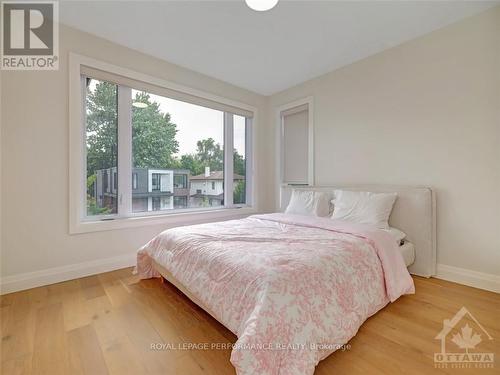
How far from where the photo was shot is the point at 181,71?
10.3ft

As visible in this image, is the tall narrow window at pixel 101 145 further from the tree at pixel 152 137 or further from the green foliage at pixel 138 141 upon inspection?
the tree at pixel 152 137

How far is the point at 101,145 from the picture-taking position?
2605mm

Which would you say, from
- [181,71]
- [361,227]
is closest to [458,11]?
[361,227]

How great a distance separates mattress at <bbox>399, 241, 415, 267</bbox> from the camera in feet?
7.47

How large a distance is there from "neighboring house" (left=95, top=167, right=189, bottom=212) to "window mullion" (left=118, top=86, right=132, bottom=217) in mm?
71

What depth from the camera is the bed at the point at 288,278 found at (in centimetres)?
107

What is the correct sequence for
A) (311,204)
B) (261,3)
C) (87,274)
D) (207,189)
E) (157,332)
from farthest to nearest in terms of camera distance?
(207,189) → (311,204) → (87,274) → (261,3) → (157,332)

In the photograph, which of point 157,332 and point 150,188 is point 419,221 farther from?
point 150,188

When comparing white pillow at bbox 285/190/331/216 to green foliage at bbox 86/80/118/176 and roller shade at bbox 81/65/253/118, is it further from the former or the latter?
green foliage at bbox 86/80/118/176

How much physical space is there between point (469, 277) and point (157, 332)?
2791 millimetres

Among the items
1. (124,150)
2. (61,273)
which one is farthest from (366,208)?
(61,273)

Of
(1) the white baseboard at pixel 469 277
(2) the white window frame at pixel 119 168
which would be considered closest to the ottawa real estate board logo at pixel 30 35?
(2) the white window frame at pixel 119 168

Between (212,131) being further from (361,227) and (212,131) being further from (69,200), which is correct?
(361,227)

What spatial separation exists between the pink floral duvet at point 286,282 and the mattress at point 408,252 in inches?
15.3
